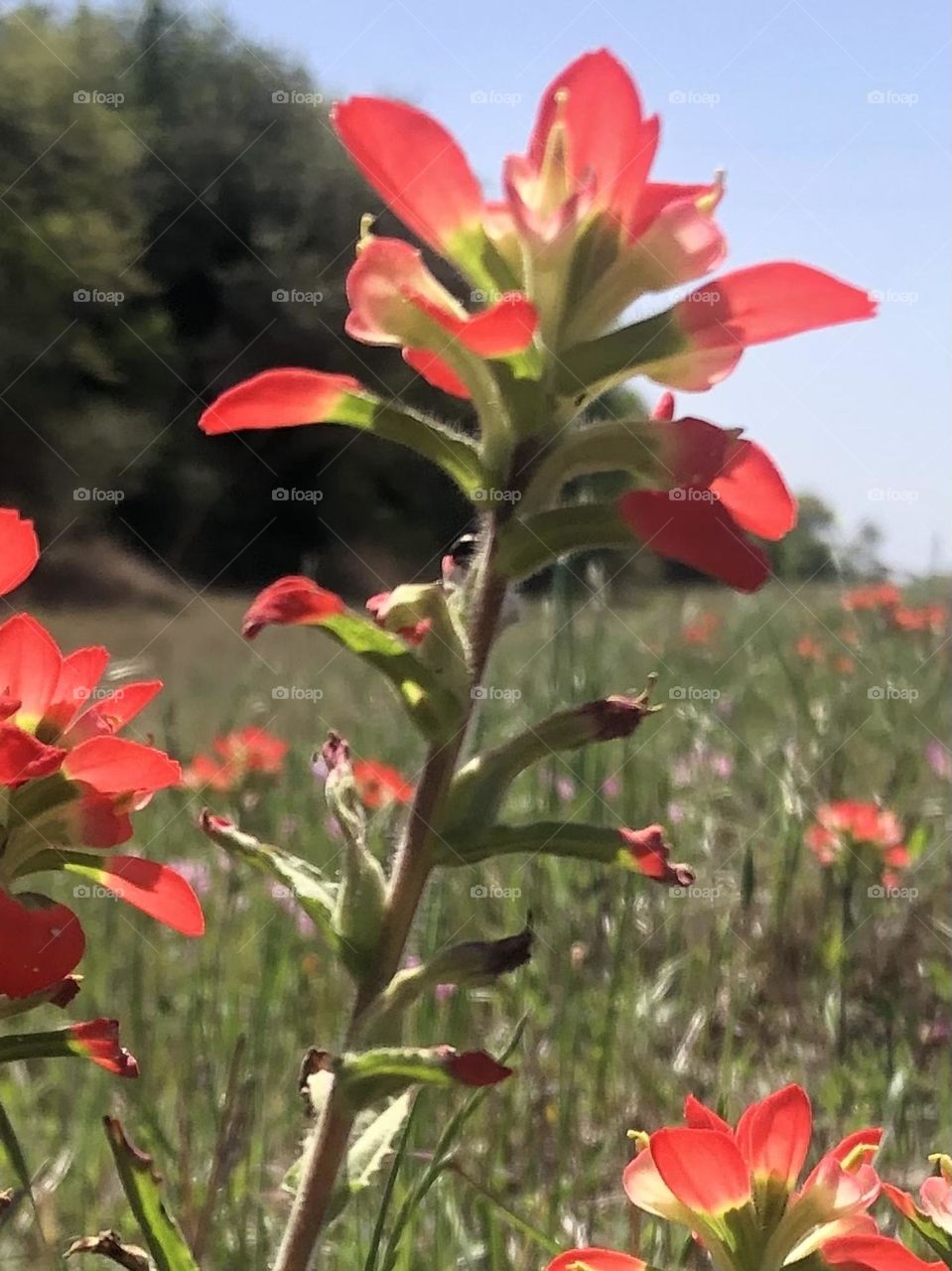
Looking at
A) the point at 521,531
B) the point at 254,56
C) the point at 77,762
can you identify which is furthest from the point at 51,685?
the point at 254,56

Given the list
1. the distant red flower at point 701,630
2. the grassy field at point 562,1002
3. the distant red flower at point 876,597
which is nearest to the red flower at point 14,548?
the grassy field at point 562,1002

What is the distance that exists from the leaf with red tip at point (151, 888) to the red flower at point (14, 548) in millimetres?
82

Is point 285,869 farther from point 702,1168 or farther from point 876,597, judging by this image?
point 876,597

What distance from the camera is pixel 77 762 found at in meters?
0.32

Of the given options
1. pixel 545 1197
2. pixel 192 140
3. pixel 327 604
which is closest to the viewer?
pixel 327 604

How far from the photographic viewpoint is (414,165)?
1.09ft

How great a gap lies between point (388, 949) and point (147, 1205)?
0.33 ft

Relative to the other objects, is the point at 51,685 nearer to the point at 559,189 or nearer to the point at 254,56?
the point at 559,189

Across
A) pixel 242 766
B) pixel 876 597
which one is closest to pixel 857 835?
pixel 242 766

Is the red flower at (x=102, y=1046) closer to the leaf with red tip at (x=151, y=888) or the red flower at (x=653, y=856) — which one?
the leaf with red tip at (x=151, y=888)

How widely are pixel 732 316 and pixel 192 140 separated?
151 inches

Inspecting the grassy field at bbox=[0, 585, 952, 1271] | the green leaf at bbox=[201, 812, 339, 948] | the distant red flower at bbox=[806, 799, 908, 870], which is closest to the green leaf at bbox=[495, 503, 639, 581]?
the green leaf at bbox=[201, 812, 339, 948]

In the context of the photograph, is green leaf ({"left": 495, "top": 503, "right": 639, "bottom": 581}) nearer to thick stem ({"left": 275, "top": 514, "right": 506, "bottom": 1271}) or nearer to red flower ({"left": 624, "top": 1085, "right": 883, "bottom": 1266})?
thick stem ({"left": 275, "top": 514, "right": 506, "bottom": 1271})

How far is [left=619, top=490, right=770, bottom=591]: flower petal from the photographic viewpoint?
11.5 inches
